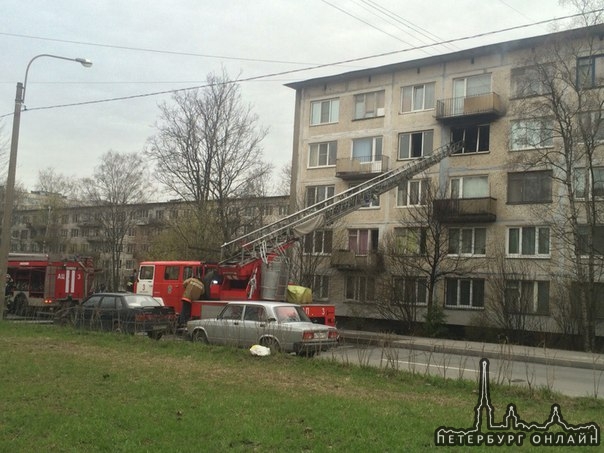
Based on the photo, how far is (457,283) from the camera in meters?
31.6

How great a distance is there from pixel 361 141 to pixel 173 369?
2829 centimetres

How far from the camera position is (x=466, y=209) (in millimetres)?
30844

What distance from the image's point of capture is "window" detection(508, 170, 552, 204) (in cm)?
2972

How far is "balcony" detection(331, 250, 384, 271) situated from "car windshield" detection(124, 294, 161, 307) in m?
16.7

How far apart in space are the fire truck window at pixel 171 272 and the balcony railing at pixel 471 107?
729 inches

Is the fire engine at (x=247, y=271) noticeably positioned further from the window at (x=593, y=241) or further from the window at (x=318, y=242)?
the window at (x=318, y=242)

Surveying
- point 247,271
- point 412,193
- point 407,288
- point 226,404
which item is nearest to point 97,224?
point 412,193

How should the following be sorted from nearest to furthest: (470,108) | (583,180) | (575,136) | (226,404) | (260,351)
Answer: (226,404), (260,351), (575,136), (583,180), (470,108)

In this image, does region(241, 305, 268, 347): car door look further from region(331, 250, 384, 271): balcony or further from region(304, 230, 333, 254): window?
region(331, 250, 384, 271): balcony

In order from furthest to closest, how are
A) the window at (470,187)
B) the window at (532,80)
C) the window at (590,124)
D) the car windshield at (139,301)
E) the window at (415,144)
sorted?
the window at (415,144) → the window at (470,187) → the window at (532,80) → the window at (590,124) → the car windshield at (139,301)

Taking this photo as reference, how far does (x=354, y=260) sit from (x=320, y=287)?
3095mm

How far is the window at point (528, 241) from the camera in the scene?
29484 millimetres

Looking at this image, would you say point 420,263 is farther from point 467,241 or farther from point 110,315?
point 110,315

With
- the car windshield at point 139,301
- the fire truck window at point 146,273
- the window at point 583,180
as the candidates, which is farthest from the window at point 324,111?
→ the car windshield at point 139,301
